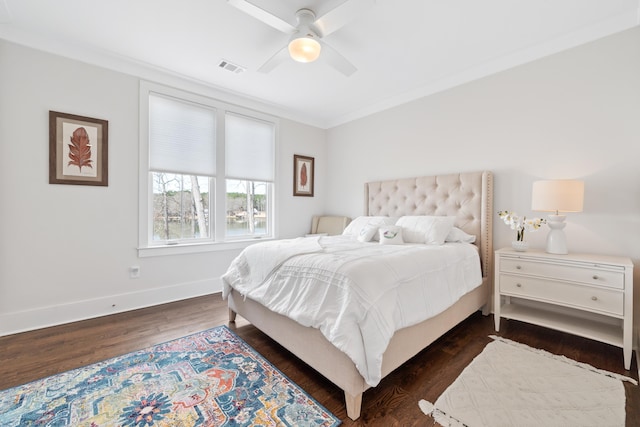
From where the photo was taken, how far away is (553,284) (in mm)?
2201

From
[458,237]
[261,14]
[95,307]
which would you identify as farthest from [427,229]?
Answer: [95,307]

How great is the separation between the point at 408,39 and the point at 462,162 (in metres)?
1.50

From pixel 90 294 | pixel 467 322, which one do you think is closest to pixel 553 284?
pixel 467 322

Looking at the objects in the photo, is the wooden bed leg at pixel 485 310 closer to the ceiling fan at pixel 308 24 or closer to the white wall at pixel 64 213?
the ceiling fan at pixel 308 24

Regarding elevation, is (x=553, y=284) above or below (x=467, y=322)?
above

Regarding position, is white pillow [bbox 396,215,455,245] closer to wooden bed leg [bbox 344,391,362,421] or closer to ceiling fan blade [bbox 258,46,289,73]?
wooden bed leg [bbox 344,391,362,421]

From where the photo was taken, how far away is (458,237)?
286 centimetres

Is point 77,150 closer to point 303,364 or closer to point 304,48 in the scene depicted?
point 304,48

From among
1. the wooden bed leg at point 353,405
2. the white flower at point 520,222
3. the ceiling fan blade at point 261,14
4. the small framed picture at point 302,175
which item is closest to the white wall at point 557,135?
the white flower at point 520,222

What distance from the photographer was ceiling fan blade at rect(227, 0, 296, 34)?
5.96ft

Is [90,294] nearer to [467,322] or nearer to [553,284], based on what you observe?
[467,322]

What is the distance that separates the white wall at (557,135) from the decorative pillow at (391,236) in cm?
108

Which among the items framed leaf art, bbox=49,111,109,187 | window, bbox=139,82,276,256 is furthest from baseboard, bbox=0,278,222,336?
framed leaf art, bbox=49,111,109,187

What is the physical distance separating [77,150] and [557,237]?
15.1ft
